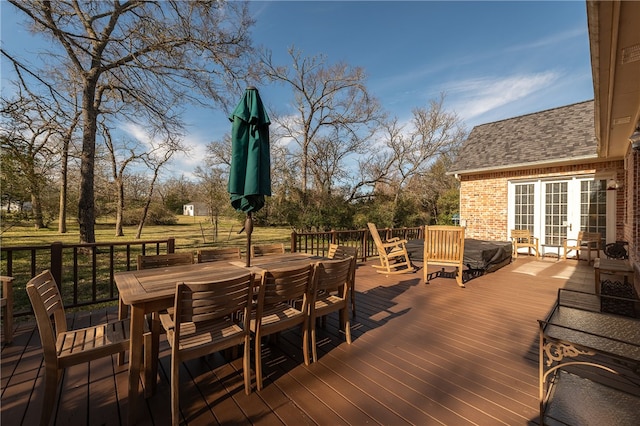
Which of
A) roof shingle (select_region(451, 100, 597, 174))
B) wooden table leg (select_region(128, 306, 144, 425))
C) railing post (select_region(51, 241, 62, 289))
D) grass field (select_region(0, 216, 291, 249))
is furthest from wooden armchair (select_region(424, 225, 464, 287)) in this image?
grass field (select_region(0, 216, 291, 249))

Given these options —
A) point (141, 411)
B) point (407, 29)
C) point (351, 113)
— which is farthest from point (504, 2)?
point (141, 411)

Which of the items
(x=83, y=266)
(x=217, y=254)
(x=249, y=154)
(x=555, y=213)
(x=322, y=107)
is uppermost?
(x=322, y=107)

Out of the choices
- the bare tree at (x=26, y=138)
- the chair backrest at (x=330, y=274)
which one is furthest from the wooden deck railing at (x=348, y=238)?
the bare tree at (x=26, y=138)

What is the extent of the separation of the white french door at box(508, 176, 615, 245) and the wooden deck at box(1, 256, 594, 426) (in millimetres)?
5909

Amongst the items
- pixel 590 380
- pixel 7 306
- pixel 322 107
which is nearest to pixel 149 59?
pixel 7 306

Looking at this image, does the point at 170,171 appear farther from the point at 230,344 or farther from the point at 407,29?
the point at 230,344

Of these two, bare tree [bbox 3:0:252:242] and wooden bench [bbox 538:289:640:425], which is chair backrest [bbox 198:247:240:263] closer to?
wooden bench [bbox 538:289:640:425]

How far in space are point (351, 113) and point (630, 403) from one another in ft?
48.6

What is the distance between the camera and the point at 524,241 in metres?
8.43

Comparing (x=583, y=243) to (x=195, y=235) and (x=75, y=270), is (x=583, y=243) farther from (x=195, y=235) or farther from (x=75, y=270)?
(x=195, y=235)

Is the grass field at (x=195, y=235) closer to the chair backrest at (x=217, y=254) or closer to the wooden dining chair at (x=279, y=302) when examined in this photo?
the chair backrest at (x=217, y=254)

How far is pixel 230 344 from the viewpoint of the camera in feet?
6.41

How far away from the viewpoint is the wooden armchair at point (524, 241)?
791 cm

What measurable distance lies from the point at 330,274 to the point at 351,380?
887 millimetres
